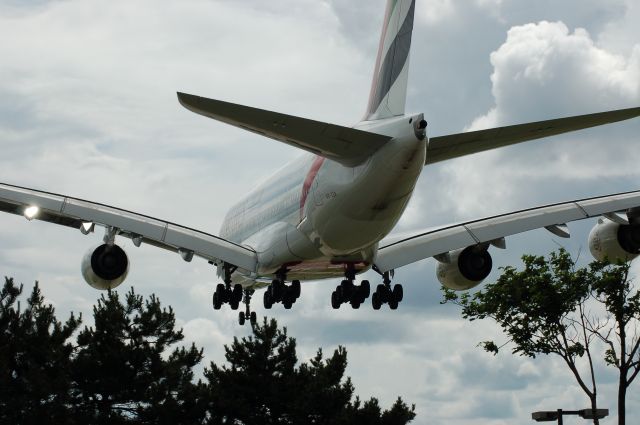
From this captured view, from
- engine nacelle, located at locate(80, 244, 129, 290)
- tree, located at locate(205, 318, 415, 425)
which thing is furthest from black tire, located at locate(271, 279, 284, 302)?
tree, located at locate(205, 318, 415, 425)

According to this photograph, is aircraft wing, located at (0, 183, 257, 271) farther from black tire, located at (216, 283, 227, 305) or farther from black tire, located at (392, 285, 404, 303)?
black tire, located at (392, 285, 404, 303)

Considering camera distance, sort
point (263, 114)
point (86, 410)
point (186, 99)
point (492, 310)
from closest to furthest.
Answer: point (186, 99)
point (263, 114)
point (492, 310)
point (86, 410)

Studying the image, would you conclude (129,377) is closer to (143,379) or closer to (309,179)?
(143,379)

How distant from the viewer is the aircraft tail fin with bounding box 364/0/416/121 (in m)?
26.0

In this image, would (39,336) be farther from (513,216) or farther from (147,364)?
(513,216)

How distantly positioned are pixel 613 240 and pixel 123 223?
40.2ft

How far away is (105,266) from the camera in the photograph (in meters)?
28.2

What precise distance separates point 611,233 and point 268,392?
1250 inches

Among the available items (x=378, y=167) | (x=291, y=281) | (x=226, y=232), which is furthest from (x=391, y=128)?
(x=226, y=232)

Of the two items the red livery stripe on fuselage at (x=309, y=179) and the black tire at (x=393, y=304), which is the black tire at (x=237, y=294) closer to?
the black tire at (x=393, y=304)

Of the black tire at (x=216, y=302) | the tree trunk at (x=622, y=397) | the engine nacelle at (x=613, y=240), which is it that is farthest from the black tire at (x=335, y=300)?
the tree trunk at (x=622, y=397)

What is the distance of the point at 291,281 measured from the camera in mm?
30109

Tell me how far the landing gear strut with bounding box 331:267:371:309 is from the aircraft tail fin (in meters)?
4.27

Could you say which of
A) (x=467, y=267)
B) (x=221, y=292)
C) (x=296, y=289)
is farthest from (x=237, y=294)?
(x=467, y=267)
